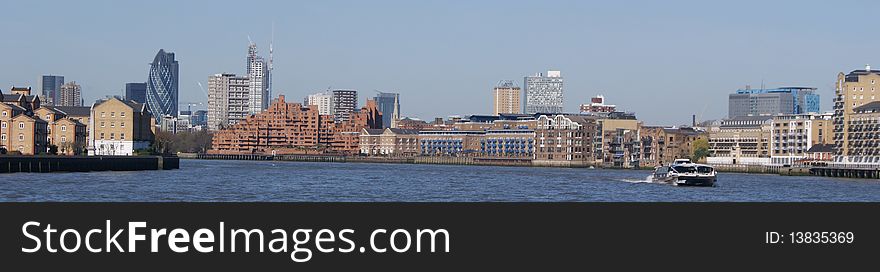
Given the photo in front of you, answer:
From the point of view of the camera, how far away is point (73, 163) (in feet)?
431

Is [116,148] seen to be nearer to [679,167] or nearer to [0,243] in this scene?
[679,167]

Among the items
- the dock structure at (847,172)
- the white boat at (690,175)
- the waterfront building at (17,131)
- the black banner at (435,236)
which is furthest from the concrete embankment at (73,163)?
the black banner at (435,236)

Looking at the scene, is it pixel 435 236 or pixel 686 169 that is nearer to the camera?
pixel 435 236

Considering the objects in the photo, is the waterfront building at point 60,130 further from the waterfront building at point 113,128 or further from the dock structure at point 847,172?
the dock structure at point 847,172

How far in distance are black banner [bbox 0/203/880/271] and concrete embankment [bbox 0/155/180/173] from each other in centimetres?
9760

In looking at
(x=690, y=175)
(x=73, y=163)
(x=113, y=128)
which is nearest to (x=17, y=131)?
(x=113, y=128)

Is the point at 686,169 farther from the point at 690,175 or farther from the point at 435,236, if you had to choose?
the point at 435,236

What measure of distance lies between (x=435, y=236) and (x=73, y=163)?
113 m

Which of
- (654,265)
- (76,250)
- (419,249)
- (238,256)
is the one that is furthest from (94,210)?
(654,265)

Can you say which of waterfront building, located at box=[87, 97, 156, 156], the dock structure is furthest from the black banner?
the dock structure

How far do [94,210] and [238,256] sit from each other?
9.14 feet

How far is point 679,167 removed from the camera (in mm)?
110688

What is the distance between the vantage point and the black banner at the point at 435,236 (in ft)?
78.7

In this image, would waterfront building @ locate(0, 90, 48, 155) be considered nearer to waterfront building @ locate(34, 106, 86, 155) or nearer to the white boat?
A: waterfront building @ locate(34, 106, 86, 155)
